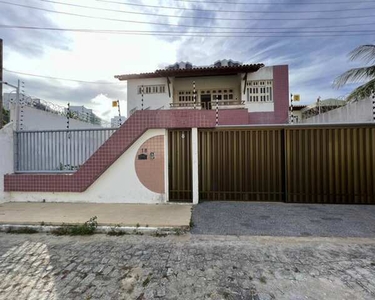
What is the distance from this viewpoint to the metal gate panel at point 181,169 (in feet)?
19.9

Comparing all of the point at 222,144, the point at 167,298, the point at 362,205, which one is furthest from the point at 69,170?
the point at 362,205

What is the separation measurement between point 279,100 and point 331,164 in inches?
303

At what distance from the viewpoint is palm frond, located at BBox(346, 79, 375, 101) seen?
8.05 m

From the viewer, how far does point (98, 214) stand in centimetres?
508

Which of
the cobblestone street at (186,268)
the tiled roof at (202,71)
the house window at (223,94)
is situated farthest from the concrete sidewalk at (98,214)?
the house window at (223,94)

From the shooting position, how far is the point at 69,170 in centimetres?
638

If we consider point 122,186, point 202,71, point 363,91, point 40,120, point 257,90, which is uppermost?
point 202,71

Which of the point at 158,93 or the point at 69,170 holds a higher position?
the point at 158,93

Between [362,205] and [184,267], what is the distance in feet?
18.1

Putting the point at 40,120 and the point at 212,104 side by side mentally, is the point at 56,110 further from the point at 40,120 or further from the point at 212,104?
the point at 212,104

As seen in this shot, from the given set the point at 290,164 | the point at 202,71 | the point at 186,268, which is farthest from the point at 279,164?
the point at 202,71

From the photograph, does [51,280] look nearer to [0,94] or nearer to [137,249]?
[137,249]

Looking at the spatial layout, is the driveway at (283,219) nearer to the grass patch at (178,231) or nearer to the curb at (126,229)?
the grass patch at (178,231)

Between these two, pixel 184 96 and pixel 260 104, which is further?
pixel 184 96
